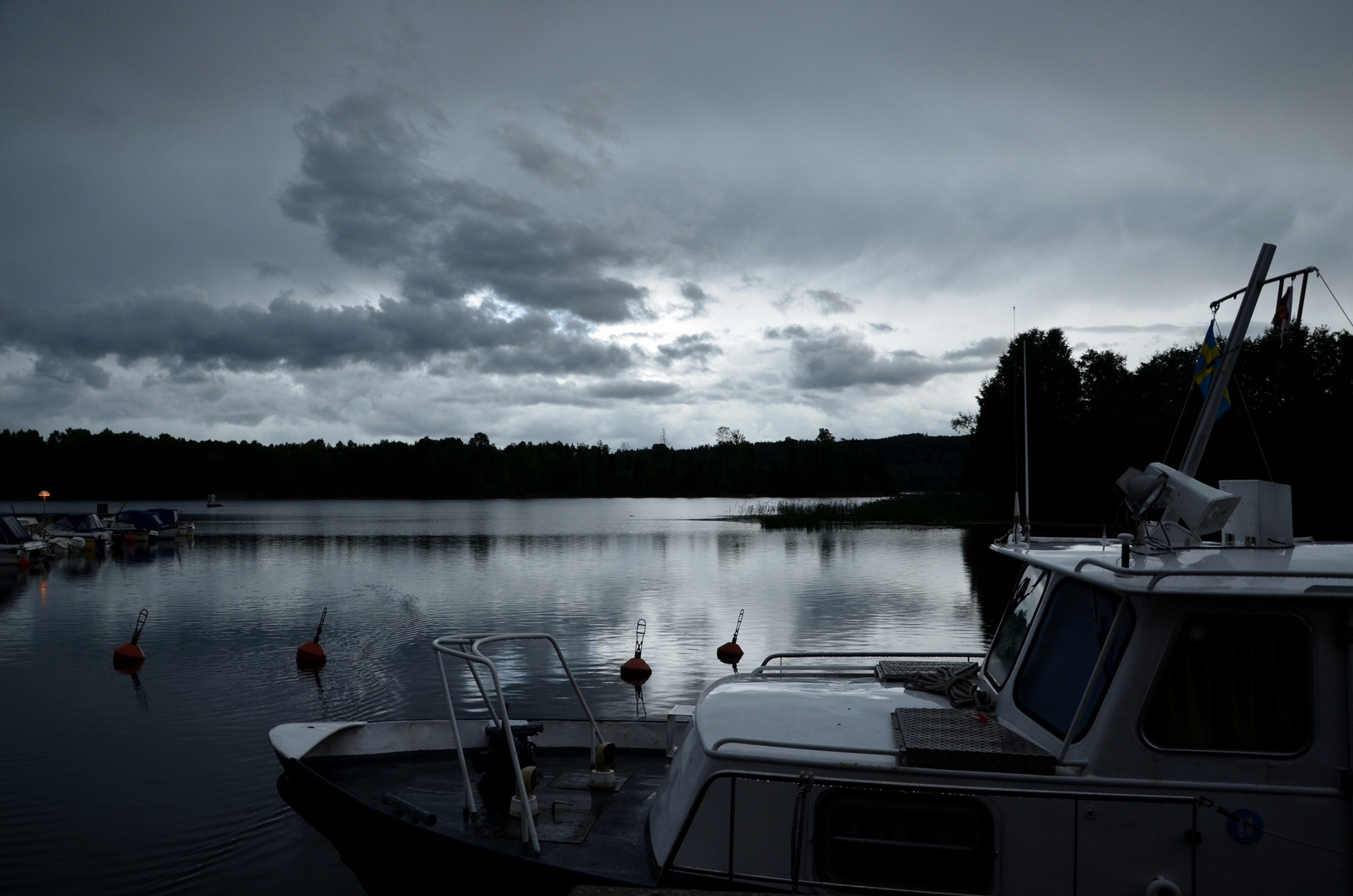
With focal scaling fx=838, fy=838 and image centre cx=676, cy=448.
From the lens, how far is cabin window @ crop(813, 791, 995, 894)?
4562 mm

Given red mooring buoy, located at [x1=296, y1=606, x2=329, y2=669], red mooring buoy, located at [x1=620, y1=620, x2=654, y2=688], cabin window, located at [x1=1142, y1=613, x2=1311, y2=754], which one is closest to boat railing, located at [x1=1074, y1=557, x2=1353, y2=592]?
cabin window, located at [x1=1142, y1=613, x2=1311, y2=754]

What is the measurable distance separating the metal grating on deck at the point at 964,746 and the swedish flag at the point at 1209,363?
3.87 m

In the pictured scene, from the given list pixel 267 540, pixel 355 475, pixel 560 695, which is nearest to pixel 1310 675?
pixel 560 695

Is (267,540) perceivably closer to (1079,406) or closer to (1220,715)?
(1220,715)

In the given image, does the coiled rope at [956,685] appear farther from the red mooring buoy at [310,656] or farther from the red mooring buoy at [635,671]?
the red mooring buoy at [310,656]

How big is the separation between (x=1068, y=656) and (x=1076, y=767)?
740mm

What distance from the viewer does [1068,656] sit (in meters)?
5.09

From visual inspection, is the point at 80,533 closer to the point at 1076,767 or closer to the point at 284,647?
the point at 284,647

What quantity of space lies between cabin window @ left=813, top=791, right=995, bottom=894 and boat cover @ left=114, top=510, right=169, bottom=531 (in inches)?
2308

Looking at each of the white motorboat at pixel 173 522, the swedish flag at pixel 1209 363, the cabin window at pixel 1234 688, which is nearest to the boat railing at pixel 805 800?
the cabin window at pixel 1234 688

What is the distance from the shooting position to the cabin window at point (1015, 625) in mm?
5734

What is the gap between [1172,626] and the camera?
14.8 feet

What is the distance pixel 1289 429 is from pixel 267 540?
67004 millimetres

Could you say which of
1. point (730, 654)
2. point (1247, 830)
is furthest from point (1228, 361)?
point (730, 654)
